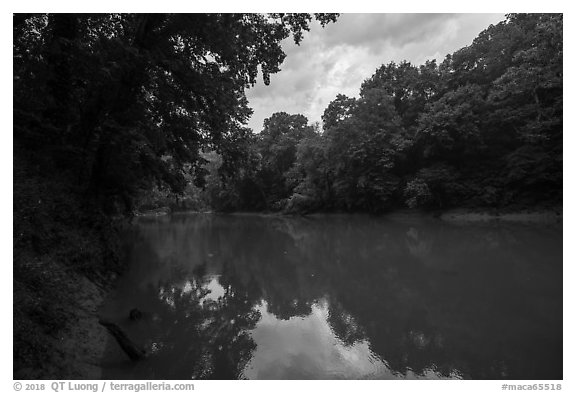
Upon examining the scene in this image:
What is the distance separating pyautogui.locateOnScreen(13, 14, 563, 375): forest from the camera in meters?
6.79

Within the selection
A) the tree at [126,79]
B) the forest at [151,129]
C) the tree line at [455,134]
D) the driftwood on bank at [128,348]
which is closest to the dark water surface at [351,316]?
the driftwood on bank at [128,348]

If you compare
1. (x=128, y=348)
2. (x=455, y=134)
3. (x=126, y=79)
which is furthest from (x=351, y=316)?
(x=455, y=134)

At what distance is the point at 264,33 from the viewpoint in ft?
31.9

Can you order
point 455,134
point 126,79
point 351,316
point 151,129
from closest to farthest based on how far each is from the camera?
point 351,316
point 126,79
point 151,129
point 455,134

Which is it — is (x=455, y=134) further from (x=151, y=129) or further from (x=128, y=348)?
(x=128, y=348)

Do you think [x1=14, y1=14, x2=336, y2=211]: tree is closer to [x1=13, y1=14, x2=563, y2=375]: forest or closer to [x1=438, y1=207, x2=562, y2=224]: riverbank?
[x1=13, y1=14, x2=563, y2=375]: forest

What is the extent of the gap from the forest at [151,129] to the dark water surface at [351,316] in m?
1.69

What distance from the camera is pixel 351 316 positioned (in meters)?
6.89

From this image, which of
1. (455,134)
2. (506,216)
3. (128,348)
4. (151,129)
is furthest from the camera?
(455,134)

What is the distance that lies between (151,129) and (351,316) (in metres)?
7.71

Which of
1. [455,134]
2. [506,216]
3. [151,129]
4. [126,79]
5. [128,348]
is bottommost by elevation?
[128,348]

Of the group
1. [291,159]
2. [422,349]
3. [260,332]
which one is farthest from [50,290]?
[291,159]

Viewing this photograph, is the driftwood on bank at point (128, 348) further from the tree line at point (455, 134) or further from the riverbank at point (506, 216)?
the riverbank at point (506, 216)

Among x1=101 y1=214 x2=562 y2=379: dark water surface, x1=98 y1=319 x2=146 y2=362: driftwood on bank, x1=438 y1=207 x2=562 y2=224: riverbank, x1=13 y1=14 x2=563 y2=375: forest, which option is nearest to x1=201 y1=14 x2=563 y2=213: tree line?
x1=13 y1=14 x2=563 y2=375: forest
